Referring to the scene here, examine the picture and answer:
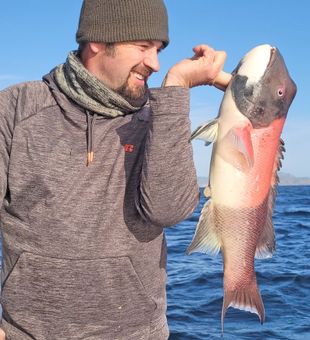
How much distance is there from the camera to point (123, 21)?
10.8ft

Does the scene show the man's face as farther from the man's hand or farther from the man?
the man's hand

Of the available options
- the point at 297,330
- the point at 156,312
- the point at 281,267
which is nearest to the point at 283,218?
the point at 281,267

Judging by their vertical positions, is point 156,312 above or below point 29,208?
below

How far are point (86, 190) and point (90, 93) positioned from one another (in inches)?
21.3

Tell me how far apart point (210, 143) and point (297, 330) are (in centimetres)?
532

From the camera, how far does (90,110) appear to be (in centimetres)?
345

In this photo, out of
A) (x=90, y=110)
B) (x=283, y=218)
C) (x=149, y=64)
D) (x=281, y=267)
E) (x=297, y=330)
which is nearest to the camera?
(x=149, y=64)

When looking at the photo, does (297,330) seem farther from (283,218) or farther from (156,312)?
(283,218)

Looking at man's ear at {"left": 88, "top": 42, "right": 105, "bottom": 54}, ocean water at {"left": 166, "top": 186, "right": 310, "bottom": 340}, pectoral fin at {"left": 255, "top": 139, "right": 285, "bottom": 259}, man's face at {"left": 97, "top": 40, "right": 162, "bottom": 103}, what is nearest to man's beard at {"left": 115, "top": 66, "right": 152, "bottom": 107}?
man's face at {"left": 97, "top": 40, "right": 162, "bottom": 103}

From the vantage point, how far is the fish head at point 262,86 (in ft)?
10.4

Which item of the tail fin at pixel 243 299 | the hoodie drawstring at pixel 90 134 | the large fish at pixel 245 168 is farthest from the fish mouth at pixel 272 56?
the tail fin at pixel 243 299

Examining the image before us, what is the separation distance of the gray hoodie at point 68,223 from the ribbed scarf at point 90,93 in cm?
7

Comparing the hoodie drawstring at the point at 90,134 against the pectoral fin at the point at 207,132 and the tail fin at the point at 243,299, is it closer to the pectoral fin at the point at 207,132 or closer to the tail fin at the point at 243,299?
the pectoral fin at the point at 207,132

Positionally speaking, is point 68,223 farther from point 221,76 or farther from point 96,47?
point 221,76
